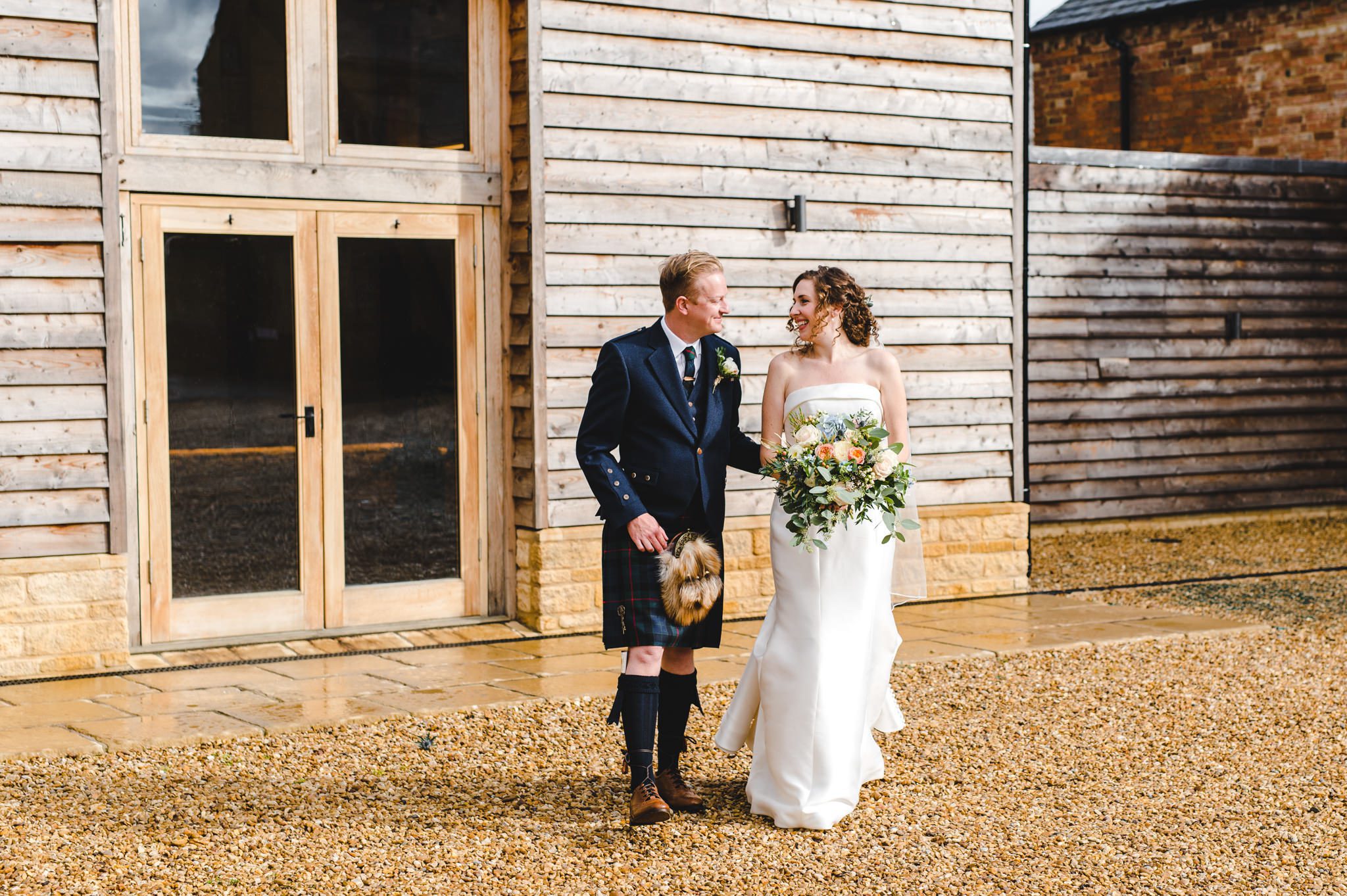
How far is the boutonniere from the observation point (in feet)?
15.2

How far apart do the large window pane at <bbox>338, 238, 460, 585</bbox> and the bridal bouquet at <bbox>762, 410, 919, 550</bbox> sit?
331 centimetres

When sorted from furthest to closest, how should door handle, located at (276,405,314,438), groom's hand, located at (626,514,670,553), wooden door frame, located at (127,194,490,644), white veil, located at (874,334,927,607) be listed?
1. door handle, located at (276,405,314,438)
2. wooden door frame, located at (127,194,490,644)
3. white veil, located at (874,334,927,607)
4. groom's hand, located at (626,514,670,553)

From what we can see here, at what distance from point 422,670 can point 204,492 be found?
1374mm

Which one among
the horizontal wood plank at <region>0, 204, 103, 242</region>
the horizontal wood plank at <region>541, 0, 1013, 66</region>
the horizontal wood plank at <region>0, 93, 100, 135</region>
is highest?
the horizontal wood plank at <region>541, 0, 1013, 66</region>

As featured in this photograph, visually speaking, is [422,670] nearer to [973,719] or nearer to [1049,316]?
[973,719]

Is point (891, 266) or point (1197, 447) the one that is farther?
point (1197, 447)

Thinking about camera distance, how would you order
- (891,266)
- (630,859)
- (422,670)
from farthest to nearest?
(891,266)
(422,670)
(630,859)

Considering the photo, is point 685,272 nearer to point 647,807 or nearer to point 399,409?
point 647,807

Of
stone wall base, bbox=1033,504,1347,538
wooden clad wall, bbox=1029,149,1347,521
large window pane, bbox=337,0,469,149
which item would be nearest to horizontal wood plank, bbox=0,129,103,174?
large window pane, bbox=337,0,469,149

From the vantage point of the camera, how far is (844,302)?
4.74 metres

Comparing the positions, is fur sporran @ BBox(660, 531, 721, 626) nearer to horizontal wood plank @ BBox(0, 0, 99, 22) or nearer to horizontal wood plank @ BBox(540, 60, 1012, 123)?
horizontal wood plank @ BBox(540, 60, 1012, 123)

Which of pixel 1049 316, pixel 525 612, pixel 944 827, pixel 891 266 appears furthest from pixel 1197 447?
pixel 944 827

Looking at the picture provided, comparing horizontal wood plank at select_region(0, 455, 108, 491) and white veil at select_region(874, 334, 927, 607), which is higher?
horizontal wood plank at select_region(0, 455, 108, 491)

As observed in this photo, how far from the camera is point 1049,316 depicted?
1107cm
